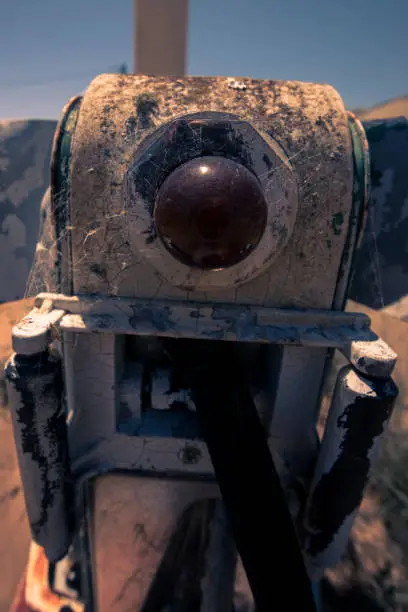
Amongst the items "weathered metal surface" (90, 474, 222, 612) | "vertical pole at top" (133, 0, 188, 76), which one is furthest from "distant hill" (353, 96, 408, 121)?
"weathered metal surface" (90, 474, 222, 612)

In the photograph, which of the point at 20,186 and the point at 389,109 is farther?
the point at 389,109

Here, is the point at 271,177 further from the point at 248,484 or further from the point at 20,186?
the point at 20,186

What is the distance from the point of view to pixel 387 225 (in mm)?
2289

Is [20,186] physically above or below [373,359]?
below

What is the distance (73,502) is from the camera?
1.04 meters

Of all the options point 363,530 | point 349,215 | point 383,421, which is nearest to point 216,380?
point 383,421

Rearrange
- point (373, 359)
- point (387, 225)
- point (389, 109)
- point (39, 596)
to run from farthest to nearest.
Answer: point (389, 109) → point (387, 225) → point (39, 596) → point (373, 359)

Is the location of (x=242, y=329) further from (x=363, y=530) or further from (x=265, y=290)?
(x=363, y=530)

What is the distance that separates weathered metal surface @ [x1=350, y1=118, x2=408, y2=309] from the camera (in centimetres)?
207

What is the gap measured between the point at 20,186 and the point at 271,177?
2838 mm

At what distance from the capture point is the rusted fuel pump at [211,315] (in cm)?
81

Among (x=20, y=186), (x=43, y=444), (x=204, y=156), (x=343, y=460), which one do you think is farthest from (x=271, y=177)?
(x=20, y=186)

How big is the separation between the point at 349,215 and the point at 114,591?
124 cm

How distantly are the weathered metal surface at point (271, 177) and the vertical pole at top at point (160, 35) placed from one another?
2.59 m
